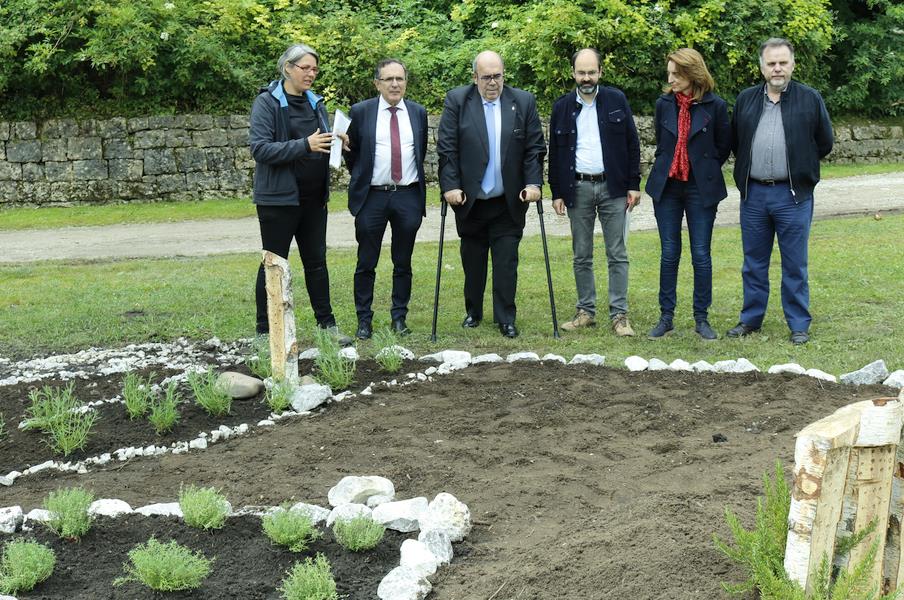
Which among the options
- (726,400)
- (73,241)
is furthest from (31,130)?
(726,400)

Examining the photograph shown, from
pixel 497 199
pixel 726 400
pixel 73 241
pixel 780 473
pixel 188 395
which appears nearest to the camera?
pixel 780 473

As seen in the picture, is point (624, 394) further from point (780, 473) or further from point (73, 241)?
point (73, 241)

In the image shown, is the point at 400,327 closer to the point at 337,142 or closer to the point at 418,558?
the point at 337,142

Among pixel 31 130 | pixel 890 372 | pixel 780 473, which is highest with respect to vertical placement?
pixel 31 130

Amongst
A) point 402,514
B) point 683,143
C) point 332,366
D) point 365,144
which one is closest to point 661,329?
point 683,143

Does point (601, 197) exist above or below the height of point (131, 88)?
below

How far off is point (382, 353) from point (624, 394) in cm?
158

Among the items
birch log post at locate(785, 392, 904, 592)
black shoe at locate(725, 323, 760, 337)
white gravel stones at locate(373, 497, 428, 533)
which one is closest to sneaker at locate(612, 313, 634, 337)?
black shoe at locate(725, 323, 760, 337)

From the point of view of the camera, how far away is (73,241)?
13766mm

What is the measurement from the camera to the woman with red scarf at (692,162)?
7957mm

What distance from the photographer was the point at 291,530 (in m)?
4.21

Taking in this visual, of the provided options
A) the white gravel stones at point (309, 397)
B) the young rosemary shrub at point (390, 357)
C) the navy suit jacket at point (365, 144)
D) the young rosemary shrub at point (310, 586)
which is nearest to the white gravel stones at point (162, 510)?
the young rosemary shrub at point (310, 586)

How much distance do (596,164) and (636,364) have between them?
199 centimetres

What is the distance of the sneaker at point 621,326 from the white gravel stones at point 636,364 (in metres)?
1.31
